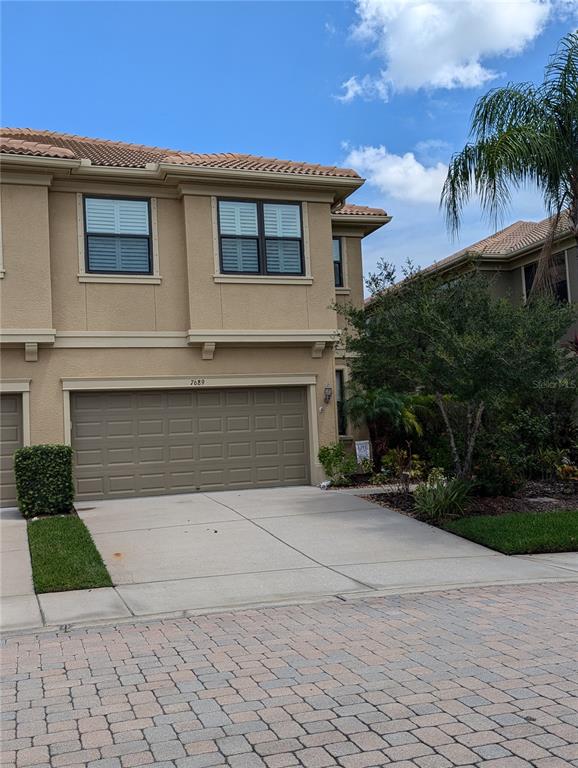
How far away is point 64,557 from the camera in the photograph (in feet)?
30.9

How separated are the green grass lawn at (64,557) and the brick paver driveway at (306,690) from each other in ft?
5.44

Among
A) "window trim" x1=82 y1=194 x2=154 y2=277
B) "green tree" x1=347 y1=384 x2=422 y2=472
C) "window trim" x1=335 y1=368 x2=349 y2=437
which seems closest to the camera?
"window trim" x1=82 y1=194 x2=154 y2=277

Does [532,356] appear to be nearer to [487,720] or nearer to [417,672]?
[417,672]

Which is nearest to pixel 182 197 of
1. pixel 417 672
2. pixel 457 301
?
pixel 457 301

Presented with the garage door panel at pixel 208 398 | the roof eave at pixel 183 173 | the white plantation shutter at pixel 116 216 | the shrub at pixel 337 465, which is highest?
the roof eave at pixel 183 173

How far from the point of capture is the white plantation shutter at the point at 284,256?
15.9 m

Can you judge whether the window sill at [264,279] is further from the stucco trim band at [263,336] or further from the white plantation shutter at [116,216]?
the white plantation shutter at [116,216]

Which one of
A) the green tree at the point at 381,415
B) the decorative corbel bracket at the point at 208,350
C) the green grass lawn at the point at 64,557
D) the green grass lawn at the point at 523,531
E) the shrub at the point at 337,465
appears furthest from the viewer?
the green tree at the point at 381,415

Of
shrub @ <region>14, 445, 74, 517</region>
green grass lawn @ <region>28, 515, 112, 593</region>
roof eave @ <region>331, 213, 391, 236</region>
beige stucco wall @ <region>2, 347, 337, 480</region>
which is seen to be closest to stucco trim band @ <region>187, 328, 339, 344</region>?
beige stucco wall @ <region>2, 347, 337, 480</region>

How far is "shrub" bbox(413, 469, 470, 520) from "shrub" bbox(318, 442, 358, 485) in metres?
3.44

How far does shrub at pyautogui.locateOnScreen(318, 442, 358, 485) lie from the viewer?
52.0ft

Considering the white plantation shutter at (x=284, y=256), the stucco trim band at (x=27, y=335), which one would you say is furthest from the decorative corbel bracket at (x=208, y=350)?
the stucco trim band at (x=27, y=335)

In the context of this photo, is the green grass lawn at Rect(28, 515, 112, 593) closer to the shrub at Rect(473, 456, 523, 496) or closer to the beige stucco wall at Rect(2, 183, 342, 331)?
the beige stucco wall at Rect(2, 183, 342, 331)

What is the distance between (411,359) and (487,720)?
8216mm
